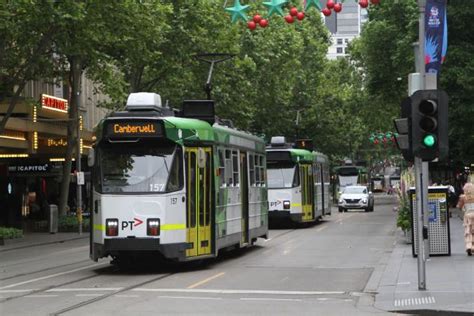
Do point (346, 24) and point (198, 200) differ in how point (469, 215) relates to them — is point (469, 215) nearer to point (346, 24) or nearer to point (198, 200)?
point (198, 200)

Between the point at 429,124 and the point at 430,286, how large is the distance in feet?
9.31

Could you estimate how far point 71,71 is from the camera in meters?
35.1

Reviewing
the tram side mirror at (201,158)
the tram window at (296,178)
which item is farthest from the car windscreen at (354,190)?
the tram side mirror at (201,158)

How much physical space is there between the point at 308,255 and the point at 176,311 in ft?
33.5

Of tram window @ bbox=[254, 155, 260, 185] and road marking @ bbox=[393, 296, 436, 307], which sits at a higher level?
tram window @ bbox=[254, 155, 260, 185]

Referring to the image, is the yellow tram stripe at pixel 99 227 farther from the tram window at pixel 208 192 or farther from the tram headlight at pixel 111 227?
the tram window at pixel 208 192

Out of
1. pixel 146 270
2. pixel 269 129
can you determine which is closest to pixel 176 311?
pixel 146 270

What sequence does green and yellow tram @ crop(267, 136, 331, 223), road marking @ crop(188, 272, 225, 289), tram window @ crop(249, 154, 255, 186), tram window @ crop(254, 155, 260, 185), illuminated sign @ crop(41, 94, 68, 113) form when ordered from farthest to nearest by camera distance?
1. illuminated sign @ crop(41, 94, 68, 113)
2. green and yellow tram @ crop(267, 136, 331, 223)
3. tram window @ crop(254, 155, 260, 185)
4. tram window @ crop(249, 154, 255, 186)
5. road marking @ crop(188, 272, 225, 289)

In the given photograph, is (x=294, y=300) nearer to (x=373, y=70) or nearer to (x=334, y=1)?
(x=334, y=1)

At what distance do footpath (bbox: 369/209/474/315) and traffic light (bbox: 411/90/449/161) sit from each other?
220 centimetres

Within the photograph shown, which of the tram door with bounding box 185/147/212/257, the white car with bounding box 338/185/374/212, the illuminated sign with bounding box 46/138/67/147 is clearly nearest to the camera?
the tram door with bounding box 185/147/212/257

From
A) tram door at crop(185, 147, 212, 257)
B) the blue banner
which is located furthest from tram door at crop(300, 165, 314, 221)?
tram door at crop(185, 147, 212, 257)

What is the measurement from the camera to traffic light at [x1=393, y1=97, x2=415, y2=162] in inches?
536

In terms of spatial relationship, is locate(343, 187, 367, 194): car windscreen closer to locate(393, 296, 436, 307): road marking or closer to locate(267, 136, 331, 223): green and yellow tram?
locate(267, 136, 331, 223): green and yellow tram
